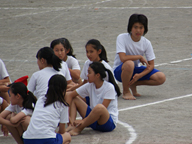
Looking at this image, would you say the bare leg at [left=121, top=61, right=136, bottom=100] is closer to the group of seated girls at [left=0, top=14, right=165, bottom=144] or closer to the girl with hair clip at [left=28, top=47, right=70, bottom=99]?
the group of seated girls at [left=0, top=14, right=165, bottom=144]

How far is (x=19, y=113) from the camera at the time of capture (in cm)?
481

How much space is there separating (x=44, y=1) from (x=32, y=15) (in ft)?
11.0

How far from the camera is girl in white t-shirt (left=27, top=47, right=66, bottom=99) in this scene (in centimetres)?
529

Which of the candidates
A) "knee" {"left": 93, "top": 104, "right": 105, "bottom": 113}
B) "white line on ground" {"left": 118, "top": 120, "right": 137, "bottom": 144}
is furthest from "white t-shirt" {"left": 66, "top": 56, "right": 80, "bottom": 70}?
"knee" {"left": 93, "top": 104, "right": 105, "bottom": 113}

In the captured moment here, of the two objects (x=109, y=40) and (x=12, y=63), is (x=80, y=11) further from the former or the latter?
(x=12, y=63)

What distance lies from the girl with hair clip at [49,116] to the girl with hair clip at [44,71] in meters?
0.82

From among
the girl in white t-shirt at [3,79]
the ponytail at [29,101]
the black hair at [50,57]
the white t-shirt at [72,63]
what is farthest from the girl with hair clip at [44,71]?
the white t-shirt at [72,63]

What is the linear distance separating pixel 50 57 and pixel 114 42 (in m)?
7.72

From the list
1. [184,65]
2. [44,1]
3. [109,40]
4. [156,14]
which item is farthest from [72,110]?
[44,1]

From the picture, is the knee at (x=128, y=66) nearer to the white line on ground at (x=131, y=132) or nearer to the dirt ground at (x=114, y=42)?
the dirt ground at (x=114, y=42)

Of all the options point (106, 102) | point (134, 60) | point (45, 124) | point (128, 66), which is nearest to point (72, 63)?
point (128, 66)

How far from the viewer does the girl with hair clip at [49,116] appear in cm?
436

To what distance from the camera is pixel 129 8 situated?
1819cm

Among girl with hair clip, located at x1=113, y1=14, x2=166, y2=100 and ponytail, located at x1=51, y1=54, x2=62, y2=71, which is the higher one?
ponytail, located at x1=51, y1=54, x2=62, y2=71
